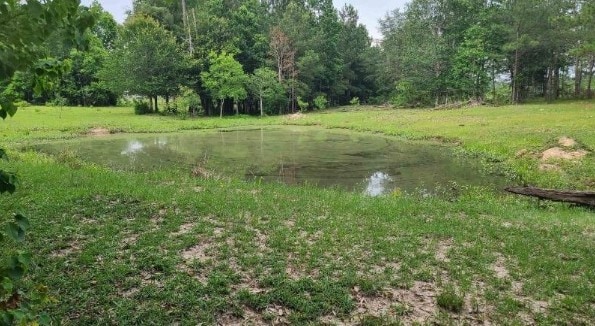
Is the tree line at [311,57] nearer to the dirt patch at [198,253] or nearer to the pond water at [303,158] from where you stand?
the pond water at [303,158]

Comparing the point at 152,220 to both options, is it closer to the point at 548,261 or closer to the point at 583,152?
the point at 548,261

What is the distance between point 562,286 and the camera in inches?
295

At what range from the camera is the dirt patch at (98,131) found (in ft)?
123

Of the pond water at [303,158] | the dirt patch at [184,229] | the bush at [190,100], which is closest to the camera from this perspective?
the dirt patch at [184,229]

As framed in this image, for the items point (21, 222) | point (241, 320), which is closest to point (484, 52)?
point (241, 320)

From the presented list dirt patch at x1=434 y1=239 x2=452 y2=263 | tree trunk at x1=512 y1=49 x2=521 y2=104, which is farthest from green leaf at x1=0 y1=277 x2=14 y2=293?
tree trunk at x1=512 y1=49 x2=521 y2=104

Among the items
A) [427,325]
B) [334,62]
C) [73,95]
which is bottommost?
[427,325]

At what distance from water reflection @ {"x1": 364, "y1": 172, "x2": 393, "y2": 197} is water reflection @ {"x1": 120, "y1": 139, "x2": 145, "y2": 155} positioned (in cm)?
1550

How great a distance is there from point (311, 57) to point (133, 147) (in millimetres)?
41603

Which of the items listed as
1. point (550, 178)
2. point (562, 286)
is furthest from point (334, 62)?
point (562, 286)

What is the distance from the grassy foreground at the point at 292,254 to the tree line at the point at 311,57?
43959 mm

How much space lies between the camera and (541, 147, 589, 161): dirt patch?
20.7 m

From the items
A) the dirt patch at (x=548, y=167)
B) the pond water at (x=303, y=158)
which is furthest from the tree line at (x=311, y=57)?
the dirt patch at (x=548, y=167)

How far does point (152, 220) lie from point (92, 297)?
13.1ft
